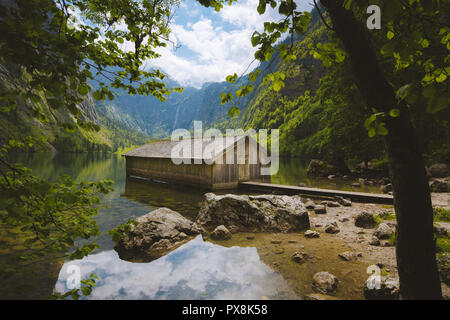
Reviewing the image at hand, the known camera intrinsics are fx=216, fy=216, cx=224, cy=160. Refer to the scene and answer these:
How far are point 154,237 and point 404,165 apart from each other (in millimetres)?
6997

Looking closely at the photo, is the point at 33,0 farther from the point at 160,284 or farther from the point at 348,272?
the point at 348,272

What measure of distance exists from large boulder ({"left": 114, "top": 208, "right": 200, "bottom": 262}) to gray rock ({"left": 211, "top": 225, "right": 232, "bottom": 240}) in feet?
2.63

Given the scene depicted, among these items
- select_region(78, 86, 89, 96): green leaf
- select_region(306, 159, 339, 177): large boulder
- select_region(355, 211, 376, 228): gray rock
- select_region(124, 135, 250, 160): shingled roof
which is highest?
select_region(124, 135, 250, 160): shingled roof

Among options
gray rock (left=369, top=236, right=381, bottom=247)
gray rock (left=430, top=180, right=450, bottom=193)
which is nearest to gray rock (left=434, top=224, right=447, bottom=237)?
gray rock (left=369, top=236, right=381, bottom=247)

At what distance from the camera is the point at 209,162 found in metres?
17.2

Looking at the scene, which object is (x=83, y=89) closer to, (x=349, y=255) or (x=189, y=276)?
(x=189, y=276)

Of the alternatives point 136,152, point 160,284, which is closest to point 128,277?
point 160,284

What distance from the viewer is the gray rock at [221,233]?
768 cm

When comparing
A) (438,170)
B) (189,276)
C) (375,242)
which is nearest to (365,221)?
(375,242)

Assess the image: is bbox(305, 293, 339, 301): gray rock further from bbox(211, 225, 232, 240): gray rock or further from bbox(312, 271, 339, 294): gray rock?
bbox(211, 225, 232, 240): gray rock

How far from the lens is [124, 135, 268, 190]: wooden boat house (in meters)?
17.8

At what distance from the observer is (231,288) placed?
485cm

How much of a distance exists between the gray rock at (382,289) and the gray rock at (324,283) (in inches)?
22.0
